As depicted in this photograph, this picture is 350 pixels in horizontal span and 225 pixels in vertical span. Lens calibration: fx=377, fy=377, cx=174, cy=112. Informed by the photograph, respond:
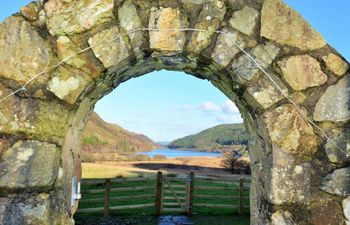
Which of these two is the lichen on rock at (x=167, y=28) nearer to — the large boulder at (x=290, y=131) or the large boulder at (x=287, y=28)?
the large boulder at (x=287, y=28)

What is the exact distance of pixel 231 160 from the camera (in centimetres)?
2209

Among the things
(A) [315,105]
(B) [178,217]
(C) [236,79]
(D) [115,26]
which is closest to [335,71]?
(A) [315,105]

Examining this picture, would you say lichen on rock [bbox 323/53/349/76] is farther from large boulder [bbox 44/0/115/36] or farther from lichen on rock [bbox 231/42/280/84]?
large boulder [bbox 44/0/115/36]

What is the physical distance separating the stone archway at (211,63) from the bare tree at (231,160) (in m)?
19.0

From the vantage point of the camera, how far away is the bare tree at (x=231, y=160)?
21859 mm

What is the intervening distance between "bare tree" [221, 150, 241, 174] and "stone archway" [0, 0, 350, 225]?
62.4ft

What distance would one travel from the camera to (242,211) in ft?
41.1

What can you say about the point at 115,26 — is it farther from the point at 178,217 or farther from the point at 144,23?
the point at 178,217

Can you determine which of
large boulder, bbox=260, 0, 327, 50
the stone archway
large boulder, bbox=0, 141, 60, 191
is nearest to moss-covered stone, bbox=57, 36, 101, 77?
the stone archway

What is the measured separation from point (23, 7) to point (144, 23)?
924mm

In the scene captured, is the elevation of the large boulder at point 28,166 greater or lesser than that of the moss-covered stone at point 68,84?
lesser

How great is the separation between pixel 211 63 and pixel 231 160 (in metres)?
19.6

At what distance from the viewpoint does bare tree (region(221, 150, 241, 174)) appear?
21859 millimetres

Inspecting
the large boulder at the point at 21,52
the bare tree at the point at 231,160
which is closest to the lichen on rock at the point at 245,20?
the large boulder at the point at 21,52
